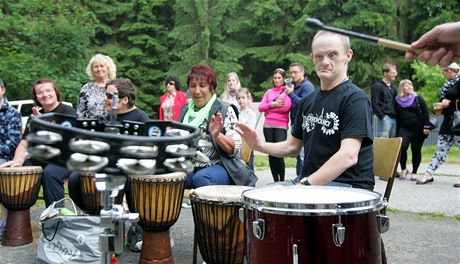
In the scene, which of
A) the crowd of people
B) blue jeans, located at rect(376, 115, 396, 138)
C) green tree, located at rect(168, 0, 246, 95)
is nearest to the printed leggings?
the crowd of people

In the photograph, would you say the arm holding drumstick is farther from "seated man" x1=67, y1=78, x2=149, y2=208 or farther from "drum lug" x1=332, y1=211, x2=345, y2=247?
"seated man" x1=67, y1=78, x2=149, y2=208

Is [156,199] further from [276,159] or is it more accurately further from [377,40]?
[276,159]

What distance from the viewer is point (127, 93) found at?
4246 millimetres

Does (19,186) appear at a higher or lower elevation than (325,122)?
lower

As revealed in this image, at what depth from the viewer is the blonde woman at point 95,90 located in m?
5.03

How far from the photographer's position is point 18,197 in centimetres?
416

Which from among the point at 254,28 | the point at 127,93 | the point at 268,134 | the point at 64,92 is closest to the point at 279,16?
the point at 254,28

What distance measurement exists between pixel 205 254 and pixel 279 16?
62.8ft

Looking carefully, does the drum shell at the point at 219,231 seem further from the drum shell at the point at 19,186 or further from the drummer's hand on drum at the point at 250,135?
the drum shell at the point at 19,186

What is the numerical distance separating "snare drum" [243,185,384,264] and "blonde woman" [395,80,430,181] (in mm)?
5717

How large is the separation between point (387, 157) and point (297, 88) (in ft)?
11.6

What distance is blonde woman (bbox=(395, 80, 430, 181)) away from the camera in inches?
301

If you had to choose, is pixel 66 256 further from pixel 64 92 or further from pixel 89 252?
pixel 64 92

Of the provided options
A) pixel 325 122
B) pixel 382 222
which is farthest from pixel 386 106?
pixel 382 222
